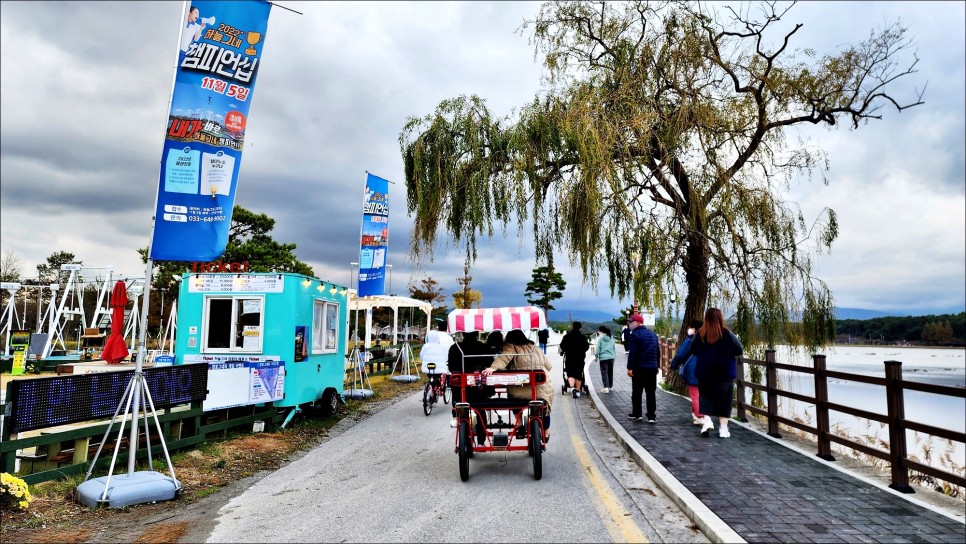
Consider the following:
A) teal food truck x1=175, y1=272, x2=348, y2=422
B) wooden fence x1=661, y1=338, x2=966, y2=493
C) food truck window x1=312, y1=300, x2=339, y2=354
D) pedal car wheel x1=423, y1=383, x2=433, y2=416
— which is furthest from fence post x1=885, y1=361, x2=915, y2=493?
food truck window x1=312, y1=300, x2=339, y2=354

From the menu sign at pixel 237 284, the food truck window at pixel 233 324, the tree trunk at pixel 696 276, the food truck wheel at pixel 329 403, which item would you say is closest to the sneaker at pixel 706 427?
the tree trunk at pixel 696 276

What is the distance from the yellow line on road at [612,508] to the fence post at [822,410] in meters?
3.00

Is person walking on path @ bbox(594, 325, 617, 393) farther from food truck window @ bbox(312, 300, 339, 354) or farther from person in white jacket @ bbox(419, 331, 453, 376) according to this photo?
food truck window @ bbox(312, 300, 339, 354)

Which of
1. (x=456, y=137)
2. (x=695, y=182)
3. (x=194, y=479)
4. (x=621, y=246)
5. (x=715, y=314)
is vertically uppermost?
(x=456, y=137)

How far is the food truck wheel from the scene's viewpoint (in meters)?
12.2

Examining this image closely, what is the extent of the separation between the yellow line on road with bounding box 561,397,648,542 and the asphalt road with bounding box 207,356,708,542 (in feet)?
0.03

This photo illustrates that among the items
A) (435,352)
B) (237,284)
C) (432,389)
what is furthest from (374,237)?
(237,284)

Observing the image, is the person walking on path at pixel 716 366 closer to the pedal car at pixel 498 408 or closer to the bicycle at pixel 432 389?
the pedal car at pixel 498 408

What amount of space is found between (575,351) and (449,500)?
9116mm

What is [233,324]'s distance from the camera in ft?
35.6

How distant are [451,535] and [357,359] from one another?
37.6 ft

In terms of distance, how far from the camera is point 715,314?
890 cm

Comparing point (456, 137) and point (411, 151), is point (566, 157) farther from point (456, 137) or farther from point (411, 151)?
point (411, 151)

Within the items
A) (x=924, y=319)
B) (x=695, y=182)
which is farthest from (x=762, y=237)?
(x=924, y=319)
